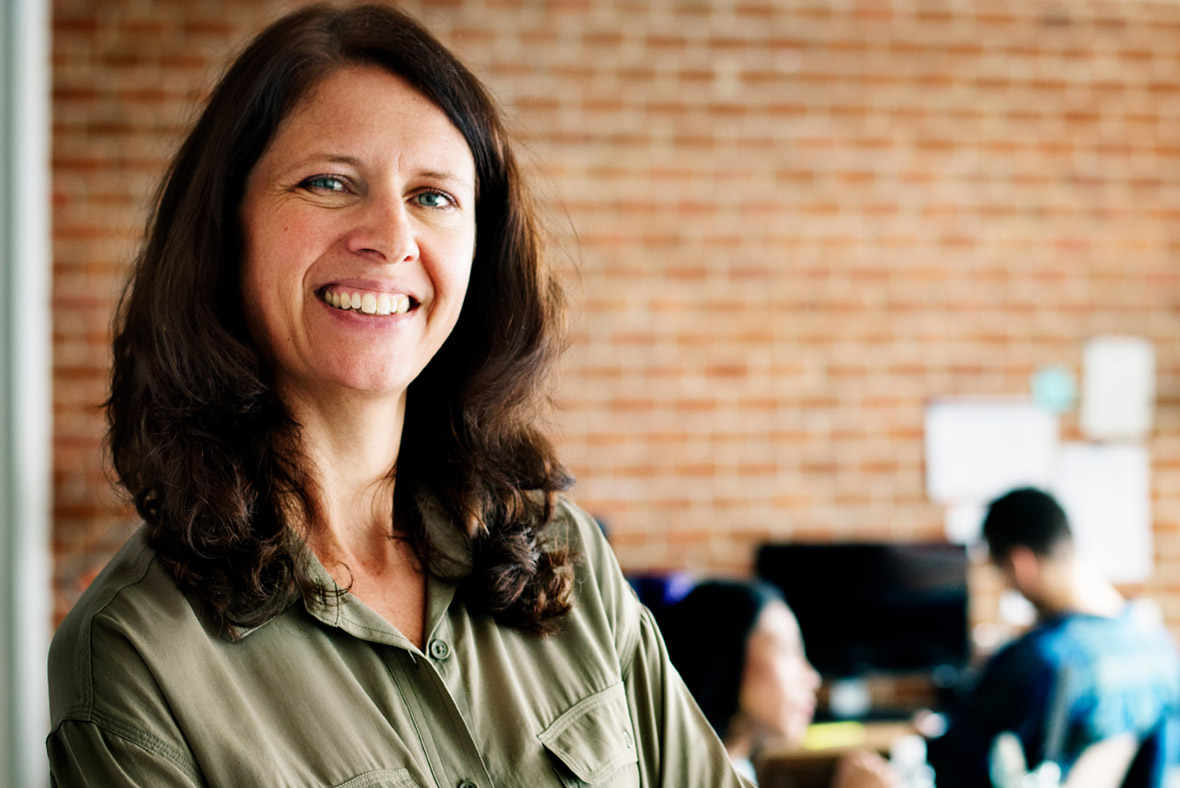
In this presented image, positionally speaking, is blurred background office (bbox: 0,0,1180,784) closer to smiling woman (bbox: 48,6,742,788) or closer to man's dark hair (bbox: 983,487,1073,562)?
man's dark hair (bbox: 983,487,1073,562)

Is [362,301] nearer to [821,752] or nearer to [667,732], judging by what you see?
[667,732]

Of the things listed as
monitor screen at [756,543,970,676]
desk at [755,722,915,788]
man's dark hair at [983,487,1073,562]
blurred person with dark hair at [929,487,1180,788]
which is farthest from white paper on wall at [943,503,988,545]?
blurred person with dark hair at [929,487,1180,788]

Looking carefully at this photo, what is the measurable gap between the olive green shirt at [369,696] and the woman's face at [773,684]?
4.67 feet

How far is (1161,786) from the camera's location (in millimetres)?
2805

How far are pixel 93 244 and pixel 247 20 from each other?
3.09 ft

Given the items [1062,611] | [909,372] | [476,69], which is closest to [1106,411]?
[909,372]

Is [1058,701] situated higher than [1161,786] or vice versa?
[1058,701]

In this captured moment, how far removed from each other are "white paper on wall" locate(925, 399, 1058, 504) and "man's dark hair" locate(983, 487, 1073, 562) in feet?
2.93

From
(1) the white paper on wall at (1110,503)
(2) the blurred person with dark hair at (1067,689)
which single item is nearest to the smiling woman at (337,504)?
(2) the blurred person with dark hair at (1067,689)

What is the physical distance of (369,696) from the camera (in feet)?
3.26

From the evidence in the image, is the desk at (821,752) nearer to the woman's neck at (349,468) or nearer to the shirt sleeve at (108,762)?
the woman's neck at (349,468)

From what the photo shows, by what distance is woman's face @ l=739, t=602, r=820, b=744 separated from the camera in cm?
254

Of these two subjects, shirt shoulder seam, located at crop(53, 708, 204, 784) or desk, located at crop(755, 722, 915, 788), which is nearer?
shirt shoulder seam, located at crop(53, 708, 204, 784)

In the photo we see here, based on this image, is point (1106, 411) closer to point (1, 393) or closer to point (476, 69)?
point (476, 69)
